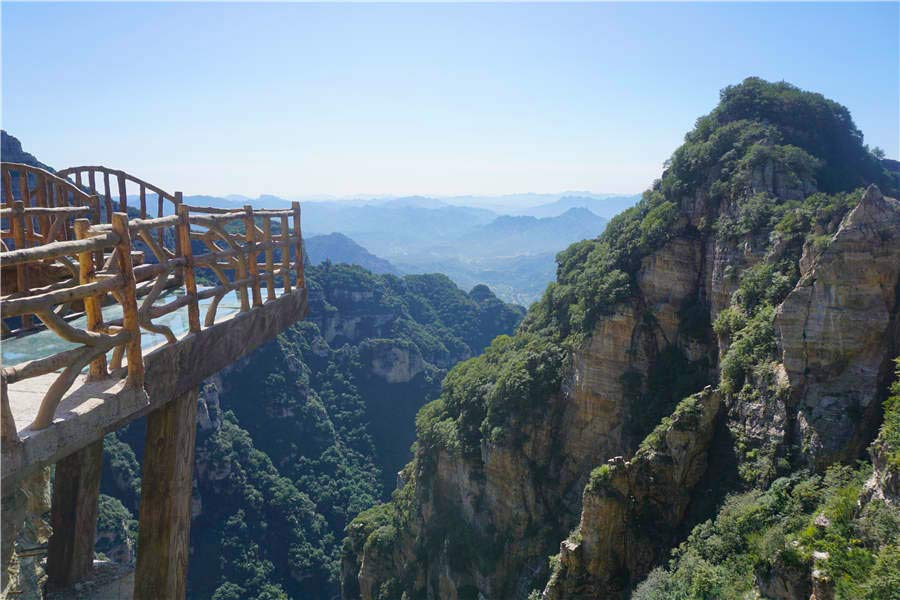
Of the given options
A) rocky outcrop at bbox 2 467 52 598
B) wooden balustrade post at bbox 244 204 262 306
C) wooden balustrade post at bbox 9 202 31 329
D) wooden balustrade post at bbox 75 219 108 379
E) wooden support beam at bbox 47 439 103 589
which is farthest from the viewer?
wooden balustrade post at bbox 244 204 262 306

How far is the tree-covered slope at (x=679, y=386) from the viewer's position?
43.1 ft

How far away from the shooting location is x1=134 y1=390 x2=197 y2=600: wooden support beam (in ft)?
17.7

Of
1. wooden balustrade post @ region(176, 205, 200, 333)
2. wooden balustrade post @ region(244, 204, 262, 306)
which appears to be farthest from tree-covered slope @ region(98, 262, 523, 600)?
wooden balustrade post @ region(176, 205, 200, 333)

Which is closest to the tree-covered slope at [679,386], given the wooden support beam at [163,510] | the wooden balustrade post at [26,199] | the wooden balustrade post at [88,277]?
the wooden support beam at [163,510]

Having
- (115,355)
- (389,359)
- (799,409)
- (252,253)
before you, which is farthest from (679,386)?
(389,359)

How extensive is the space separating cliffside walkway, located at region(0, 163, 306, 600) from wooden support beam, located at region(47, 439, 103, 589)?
1 centimetres

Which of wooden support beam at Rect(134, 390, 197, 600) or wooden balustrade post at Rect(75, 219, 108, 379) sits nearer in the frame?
wooden balustrade post at Rect(75, 219, 108, 379)

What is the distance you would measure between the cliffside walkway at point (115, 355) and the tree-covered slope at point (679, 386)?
8457 mm

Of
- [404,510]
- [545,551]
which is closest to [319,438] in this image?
[404,510]

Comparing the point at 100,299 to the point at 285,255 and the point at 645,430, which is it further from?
the point at 645,430

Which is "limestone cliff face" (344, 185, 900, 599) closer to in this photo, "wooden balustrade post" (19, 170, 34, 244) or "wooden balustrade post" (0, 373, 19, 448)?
"wooden balustrade post" (19, 170, 34, 244)

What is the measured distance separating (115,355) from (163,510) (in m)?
Answer: 1.53

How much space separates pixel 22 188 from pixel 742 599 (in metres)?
12.9

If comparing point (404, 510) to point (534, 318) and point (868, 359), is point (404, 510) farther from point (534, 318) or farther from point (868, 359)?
point (868, 359)
